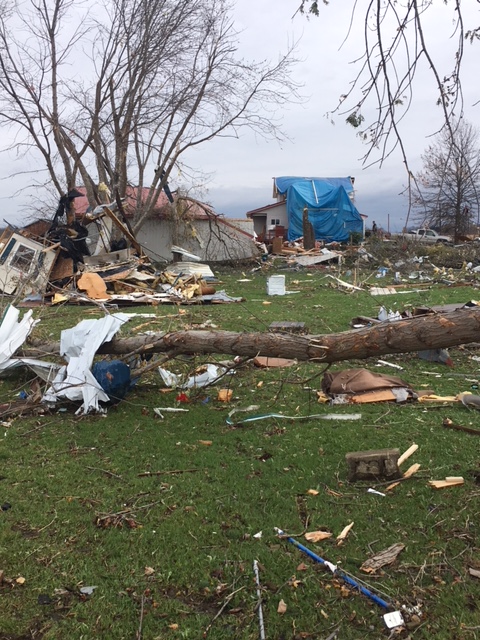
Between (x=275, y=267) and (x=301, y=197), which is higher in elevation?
(x=301, y=197)

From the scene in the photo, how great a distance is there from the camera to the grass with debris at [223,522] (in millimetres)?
2498

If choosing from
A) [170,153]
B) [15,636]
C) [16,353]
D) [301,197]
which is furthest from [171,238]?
[15,636]

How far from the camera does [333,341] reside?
4453 millimetres

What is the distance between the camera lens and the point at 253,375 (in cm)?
687

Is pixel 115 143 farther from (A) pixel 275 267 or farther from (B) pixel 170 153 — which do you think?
(A) pixel 275 267

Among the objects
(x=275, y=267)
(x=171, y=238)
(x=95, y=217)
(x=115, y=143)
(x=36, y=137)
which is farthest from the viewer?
(x=171, y=238)

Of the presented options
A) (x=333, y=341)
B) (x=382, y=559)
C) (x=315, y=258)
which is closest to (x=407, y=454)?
(x=333, y=341)

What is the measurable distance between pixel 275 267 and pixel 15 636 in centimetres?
2077

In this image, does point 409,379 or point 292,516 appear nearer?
point 292,516

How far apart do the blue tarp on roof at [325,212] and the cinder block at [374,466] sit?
30241 mm

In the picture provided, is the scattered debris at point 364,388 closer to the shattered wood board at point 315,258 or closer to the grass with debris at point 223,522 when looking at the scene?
the grass with debris at point 223,522

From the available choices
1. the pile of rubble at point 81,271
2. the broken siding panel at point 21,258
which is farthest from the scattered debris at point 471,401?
the broken siding panel at point 21,258

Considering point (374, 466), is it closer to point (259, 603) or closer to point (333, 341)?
point (333, 341)

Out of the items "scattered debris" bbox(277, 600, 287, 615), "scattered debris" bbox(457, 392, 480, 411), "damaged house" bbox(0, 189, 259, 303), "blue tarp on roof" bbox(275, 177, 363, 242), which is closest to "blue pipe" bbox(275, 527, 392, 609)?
"scattered debris" bbox(277, 600, 287, 615)
